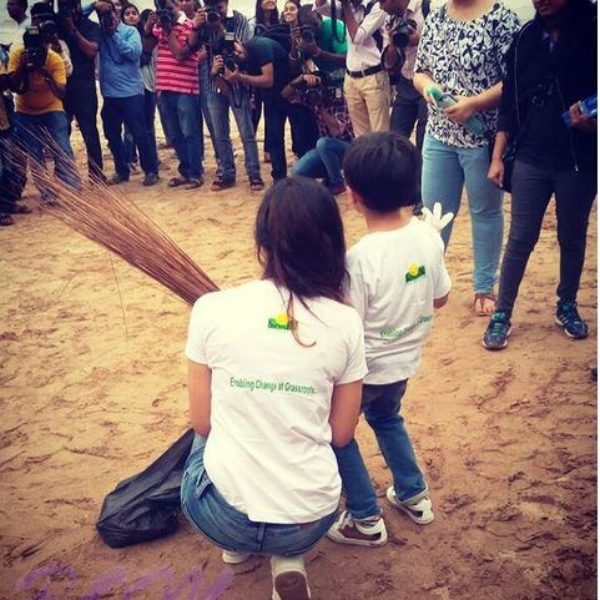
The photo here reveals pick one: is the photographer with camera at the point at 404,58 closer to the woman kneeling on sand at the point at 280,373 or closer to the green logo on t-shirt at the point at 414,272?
the green logo on t-shirt at the point at 414,272

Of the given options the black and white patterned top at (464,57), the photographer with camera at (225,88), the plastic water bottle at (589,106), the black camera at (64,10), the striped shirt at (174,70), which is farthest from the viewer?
the striped shirt at (174,70)

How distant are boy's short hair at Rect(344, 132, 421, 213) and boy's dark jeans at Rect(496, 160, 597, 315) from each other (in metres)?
1.16

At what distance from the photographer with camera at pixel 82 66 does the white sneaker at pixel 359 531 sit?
190 inches

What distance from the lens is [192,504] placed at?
5.52 ft

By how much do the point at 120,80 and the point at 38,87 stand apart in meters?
0.87

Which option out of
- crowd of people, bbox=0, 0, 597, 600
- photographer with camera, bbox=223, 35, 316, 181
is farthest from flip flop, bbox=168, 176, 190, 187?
photographer with camera, bbox=223, 35, 316, 181

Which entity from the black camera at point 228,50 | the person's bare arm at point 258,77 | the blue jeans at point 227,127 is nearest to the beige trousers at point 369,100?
the person's bare arm at point 258,77

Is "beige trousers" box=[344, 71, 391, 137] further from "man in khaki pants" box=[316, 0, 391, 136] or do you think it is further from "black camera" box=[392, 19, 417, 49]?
"black camera" box=[392, 19, 417, 49]

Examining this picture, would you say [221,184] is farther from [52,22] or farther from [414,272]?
[414,272]

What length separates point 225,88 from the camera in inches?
225

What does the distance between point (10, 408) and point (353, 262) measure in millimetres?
2009

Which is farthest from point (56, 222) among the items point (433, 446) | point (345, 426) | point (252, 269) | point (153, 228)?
point (345, 426)

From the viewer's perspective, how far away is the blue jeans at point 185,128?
611 cm

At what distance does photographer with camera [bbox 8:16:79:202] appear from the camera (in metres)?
5.12
